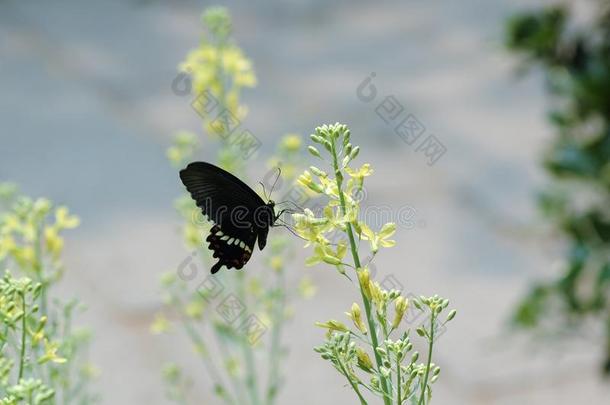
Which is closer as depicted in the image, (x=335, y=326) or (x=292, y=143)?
(x=335, y=326)

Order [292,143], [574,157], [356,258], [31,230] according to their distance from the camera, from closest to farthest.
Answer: [356,258]
[31,230]
[292,143]
[574,157]

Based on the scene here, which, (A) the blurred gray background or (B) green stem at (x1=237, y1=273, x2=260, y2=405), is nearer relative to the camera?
(B) green stem at (x1=237, y1=273, x2=260, y2=405)

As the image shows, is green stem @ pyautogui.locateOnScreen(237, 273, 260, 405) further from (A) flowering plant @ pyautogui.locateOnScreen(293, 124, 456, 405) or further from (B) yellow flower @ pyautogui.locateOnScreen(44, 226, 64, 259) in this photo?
(A) flowering plant @ pyautogui.locateOnScreen(293, 124, 456, 405)

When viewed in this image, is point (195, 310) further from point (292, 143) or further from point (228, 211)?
point (228, 211)

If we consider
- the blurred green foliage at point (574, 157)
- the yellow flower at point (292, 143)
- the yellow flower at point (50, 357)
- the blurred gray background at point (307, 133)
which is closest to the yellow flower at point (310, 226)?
the yellow flower at point (50, 357)

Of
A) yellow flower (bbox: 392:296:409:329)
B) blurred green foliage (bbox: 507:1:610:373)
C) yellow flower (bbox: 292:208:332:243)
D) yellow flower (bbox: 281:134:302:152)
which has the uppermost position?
blurred green foliage (bbox: 507:1:610:373)

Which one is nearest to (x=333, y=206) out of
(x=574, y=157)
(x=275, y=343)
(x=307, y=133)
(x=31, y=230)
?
(x=31, y=230)

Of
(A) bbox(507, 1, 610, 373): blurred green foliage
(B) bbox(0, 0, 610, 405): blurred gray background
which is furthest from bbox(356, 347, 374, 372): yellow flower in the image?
(B) bbox(0, 0, 610, 405): blurred gray background

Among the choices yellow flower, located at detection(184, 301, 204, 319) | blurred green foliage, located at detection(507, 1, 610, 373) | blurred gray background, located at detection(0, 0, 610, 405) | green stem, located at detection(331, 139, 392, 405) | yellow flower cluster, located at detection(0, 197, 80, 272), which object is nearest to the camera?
green stem, located at detection(331, 139, 392, 405)

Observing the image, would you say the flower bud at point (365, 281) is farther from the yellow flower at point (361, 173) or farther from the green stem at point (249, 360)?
the green stem at point (249, 360)

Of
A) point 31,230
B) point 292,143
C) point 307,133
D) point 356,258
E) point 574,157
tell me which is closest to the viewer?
point 356,258
